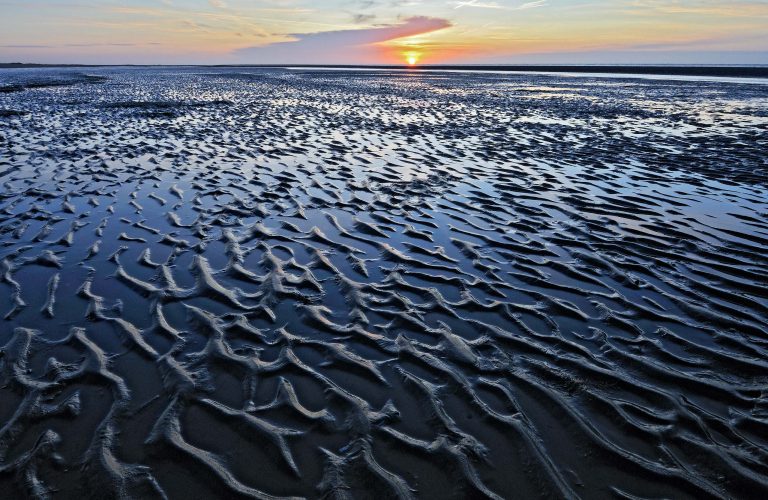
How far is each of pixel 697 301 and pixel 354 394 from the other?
18.3 ft

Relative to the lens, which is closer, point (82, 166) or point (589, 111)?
point (82, 166)

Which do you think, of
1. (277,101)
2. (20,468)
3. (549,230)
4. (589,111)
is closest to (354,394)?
(20,468)

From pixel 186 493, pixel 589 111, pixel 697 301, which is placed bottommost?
pixel 186 493

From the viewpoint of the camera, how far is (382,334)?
6.16 metres

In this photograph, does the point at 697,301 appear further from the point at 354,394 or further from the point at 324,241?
the point at 324,241

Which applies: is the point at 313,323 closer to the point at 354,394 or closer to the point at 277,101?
the point at 354,394

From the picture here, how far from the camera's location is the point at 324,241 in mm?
9336

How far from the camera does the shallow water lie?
412 cm

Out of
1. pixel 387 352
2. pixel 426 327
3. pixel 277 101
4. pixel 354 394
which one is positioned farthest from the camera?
pixel 277 101

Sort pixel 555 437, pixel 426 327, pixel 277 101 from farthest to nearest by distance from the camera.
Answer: pixel 277 101, pixel 426 327, pixel 555 437

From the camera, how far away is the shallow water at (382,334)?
4.12 metres

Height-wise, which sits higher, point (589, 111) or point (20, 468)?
point (589, 111)

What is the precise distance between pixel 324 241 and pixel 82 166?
11021 millimetres

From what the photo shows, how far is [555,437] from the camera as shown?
448 centimetres
